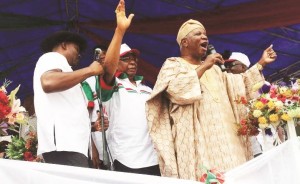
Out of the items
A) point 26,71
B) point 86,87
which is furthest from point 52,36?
point 26,71

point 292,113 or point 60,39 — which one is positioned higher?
point 60,39

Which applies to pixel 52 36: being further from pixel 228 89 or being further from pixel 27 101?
pixel 27 101

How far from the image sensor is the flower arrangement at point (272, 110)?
9.26 ft

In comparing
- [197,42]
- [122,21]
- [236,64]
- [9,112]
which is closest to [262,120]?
[197,42]

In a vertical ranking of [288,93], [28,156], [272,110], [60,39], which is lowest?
[28,156]

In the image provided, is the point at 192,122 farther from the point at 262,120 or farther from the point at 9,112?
the point at 9,112

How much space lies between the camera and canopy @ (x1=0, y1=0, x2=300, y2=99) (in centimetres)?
514

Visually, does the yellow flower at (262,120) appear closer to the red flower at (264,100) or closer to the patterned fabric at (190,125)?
the red flower at (264,100)

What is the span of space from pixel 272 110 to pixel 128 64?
1155mm

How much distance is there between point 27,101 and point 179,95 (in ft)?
6.32

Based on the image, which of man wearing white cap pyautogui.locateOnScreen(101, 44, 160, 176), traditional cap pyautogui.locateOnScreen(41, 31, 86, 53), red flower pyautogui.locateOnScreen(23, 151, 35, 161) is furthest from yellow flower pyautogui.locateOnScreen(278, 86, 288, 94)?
red flower pyautogui.locateOnScreen(23, 151, 35, 161)

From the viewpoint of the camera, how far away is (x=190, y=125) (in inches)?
112

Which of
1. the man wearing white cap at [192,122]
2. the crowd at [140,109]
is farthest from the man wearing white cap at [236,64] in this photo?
the man wearing white cap at [192,122]

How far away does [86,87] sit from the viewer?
325cm
